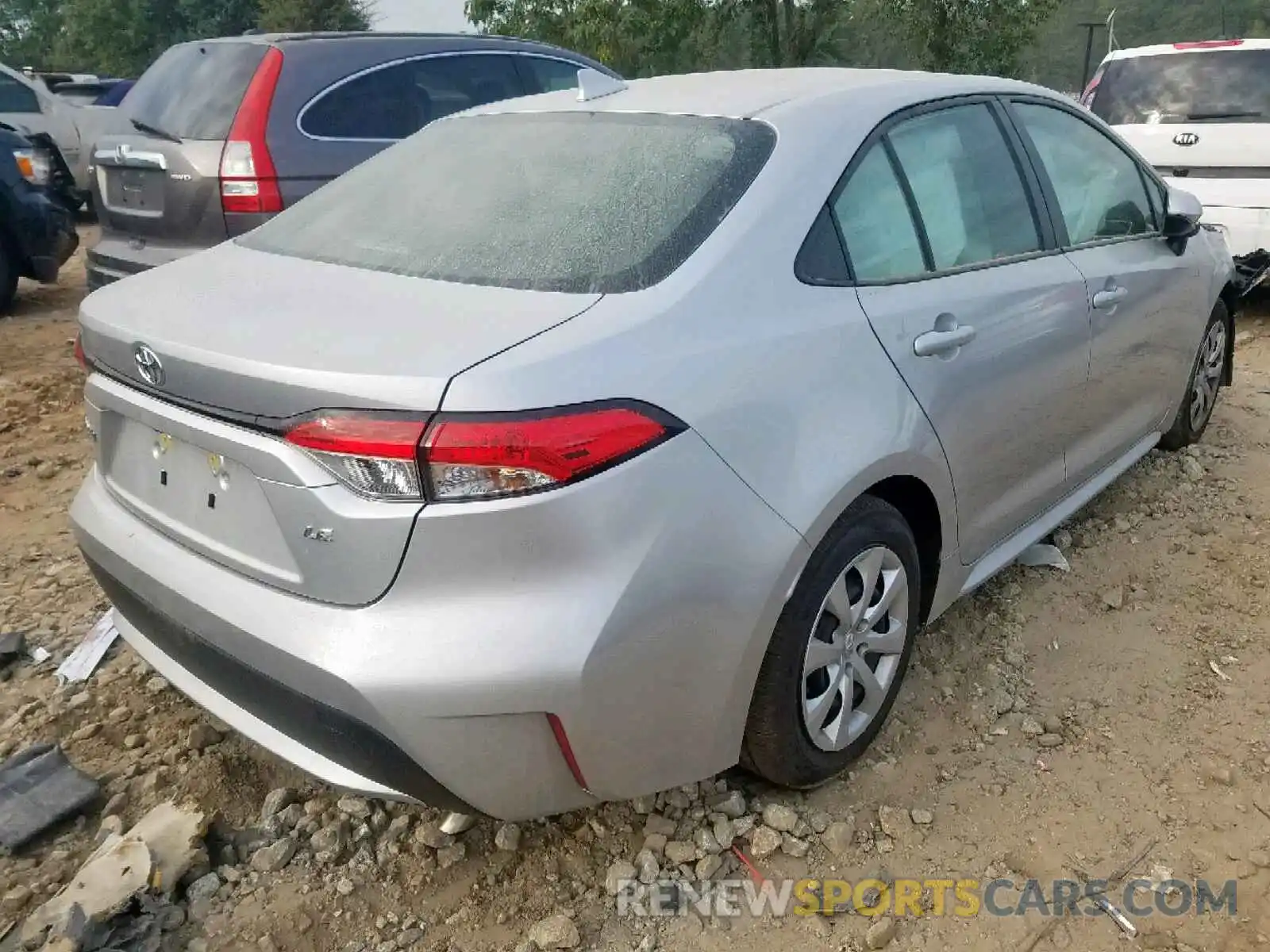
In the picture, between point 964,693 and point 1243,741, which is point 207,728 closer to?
point 964,693

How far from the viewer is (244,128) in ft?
16.1

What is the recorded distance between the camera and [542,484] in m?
1.73

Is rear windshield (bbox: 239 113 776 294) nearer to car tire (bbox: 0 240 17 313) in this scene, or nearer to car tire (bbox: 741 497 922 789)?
car tire (bbox: 741 497 922 789)

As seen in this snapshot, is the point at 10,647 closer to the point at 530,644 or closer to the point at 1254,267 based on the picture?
the point at 530,644

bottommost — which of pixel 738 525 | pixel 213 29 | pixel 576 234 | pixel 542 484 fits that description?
pixel 213 29

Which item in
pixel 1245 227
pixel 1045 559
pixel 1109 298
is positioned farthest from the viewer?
pixel 1245 227

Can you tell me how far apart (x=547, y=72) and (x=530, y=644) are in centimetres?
536

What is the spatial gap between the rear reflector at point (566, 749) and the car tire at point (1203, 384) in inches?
128

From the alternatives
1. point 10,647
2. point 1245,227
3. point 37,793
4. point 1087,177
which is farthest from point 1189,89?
point 37,793

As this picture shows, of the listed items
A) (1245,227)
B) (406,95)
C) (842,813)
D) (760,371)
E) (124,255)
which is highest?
(760,371)

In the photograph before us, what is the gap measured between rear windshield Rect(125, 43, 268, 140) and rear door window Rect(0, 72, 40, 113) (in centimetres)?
612

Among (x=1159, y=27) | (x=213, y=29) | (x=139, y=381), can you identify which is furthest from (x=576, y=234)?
(x=1159, y=27)

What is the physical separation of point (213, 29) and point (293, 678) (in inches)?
1538

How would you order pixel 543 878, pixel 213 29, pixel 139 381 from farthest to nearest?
1. pixel 213 29
2. pixel 543 878
3. pixel 139 381
